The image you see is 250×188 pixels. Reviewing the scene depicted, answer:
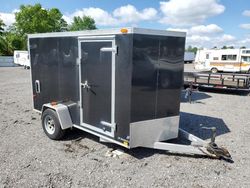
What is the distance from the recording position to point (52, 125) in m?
5.91

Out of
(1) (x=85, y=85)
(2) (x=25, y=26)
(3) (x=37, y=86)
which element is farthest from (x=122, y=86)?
(2) (x=25, y=26)

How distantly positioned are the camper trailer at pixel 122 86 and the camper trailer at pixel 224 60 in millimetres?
20921

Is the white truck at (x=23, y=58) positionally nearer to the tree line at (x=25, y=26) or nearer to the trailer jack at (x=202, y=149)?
the tree line at (x=25, y=26)

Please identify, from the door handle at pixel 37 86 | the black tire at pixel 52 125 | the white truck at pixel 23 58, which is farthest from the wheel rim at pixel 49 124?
the white truck at pixel 23 58

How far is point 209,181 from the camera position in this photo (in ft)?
13.4

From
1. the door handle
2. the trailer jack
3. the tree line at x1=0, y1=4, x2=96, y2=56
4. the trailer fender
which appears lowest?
the trailer jack

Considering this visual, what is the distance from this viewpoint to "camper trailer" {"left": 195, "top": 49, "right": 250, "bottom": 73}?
23.0 meters

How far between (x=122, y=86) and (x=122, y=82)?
7cm

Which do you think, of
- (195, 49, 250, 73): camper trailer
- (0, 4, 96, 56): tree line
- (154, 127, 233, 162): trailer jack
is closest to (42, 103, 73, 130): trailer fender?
(154, 127, 233, 162): trailer jack

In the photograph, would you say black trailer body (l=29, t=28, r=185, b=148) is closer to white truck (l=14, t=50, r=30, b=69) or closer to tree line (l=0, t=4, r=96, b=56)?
white truck (l=14, t=50, r=30, b=69)

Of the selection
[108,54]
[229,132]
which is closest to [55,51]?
[108,54]

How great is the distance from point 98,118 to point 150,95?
4.04 feet

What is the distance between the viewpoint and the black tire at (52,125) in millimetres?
5656

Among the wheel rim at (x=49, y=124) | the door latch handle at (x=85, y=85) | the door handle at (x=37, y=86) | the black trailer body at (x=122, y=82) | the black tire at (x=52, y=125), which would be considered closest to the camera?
the black trailer body at (x=122, y=82)
